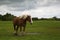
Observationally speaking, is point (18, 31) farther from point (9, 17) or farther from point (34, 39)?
point (9, 17)

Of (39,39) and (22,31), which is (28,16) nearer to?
(22,31)

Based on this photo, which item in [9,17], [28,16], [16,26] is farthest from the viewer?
[9,17]

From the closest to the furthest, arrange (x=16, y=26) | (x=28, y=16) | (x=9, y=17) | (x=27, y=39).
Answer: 1. (x=27, y=39)
2. (x=28, y=16)
3. (x=16, y=26)
4. (x=9, y=17)

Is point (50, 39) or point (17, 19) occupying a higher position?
point (17, 19)

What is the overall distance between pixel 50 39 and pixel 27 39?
1716 mm

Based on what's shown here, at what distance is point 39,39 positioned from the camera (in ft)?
55.0

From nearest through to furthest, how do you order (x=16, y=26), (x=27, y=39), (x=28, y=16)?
(x=27, y=39) → (x=28, y=16) → (x=16, y=26)

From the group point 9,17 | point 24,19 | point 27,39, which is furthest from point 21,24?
point 9,17

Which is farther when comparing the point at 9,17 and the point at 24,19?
the point at 9,17

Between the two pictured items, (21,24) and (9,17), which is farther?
(9,17)

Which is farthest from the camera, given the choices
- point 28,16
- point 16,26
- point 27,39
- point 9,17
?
point 9,17

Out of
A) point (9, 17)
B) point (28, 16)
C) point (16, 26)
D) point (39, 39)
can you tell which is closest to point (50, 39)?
point (39, 39)

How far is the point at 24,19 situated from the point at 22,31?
1025mm

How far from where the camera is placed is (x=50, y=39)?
16828 mm
